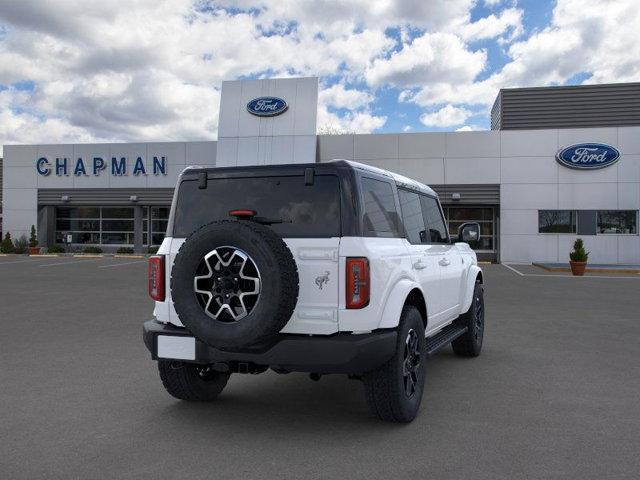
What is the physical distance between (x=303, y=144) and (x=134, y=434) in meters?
25.6

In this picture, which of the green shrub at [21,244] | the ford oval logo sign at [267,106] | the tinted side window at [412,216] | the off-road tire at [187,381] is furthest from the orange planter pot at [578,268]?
the green shrub at [21,244]

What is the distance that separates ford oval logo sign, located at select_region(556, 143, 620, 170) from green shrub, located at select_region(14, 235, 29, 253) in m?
27.9

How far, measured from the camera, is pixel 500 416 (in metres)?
4.67

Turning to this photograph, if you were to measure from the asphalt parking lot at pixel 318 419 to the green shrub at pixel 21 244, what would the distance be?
27.2 meters

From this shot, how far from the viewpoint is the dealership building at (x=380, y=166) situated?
88.5ft

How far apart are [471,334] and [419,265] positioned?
89.5 inches

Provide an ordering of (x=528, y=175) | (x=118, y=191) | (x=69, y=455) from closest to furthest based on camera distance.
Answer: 1. (x=69, y=455)
2. (x=528, y=175)
3. (x=118, y=191)

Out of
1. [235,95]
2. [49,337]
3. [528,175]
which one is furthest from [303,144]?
[49,337]

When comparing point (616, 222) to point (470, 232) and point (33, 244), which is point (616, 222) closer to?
point (470, 232)

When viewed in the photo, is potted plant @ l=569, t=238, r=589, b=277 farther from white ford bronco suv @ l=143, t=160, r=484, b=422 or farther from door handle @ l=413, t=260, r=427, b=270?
white ford bronco suv @ l=143, t=160, r=484, b=422

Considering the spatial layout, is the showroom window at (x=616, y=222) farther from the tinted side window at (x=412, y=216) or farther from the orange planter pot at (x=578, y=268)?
the tinted side window at (x=412, y=216)

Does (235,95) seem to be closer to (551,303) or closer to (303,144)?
(303,144)

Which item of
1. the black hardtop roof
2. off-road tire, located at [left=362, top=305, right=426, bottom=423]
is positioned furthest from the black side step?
the black hardtop roof

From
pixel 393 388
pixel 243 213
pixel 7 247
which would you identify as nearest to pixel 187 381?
pixel 243 213
